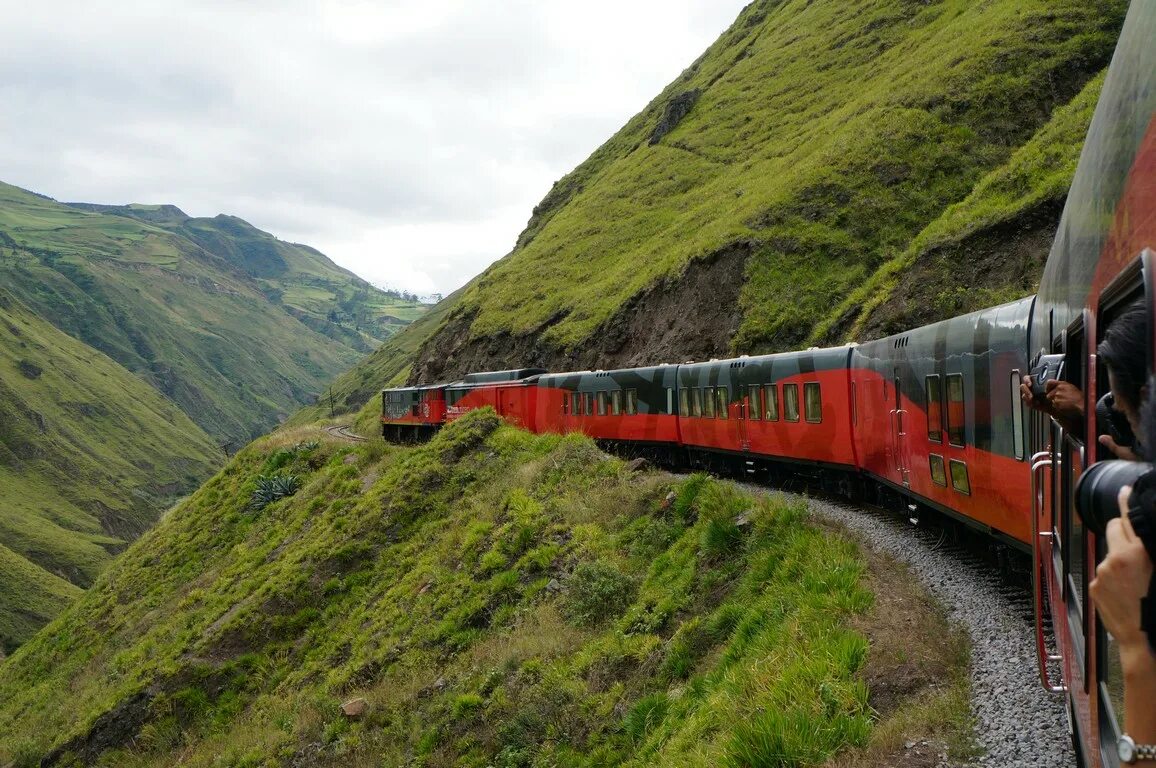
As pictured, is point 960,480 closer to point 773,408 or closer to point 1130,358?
point 773,408

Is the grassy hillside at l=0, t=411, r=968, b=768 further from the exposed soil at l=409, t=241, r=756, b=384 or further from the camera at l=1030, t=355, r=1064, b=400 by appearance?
the exposed soil at l=409, t=241, r=756, b=384

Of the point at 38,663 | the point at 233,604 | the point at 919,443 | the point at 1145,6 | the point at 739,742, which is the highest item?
A: the point at 1145,6

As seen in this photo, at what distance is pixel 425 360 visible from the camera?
7975 cm

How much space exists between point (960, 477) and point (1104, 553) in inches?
339

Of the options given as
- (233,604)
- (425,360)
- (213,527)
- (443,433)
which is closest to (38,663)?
(213,527)

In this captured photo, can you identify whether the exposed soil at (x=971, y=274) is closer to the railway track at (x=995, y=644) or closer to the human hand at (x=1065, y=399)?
the railway track at (x=995, y=644)

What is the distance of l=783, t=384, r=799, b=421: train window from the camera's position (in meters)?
19.1

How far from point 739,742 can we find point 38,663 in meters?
36.0

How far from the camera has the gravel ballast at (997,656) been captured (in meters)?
6.13

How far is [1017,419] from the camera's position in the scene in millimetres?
9141

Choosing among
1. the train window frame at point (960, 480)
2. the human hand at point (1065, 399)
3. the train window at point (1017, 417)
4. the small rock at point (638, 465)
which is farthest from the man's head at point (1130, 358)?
the small rock at point (638, 465)

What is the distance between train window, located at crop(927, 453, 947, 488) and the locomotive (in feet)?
0.13

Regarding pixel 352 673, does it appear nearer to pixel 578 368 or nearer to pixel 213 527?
pixel 213 527

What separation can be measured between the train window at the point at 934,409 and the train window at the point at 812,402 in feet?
17.8
